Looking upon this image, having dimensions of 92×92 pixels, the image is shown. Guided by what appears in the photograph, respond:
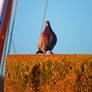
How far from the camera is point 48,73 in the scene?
3.98 metres

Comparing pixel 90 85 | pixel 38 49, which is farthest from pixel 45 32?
pixel 90 85

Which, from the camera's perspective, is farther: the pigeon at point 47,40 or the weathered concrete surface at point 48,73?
the pigeon at point 47,40

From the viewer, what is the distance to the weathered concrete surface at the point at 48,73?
362 centimetres

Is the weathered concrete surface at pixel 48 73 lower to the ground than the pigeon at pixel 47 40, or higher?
lower

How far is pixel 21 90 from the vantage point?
14.6 feet

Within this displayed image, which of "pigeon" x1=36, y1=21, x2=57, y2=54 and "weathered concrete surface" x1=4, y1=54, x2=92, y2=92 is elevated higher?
"pigeon" x1=36, y1=21, x2=57, y2=54

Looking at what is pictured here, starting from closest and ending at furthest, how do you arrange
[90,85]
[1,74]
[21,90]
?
[90,85] < [21,90] < [1,74]

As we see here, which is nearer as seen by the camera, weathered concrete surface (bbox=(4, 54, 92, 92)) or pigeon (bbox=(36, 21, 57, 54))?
weathered concrete surface (bbox=(4, 54, 92, 92))

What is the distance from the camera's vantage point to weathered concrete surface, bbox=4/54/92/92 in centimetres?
362

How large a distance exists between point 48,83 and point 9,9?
6.19 feet

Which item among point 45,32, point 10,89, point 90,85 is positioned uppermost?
point 45,32

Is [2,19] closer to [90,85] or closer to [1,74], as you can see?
[1,74]

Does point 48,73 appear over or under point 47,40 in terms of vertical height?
under

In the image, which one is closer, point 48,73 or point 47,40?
point 48,73
